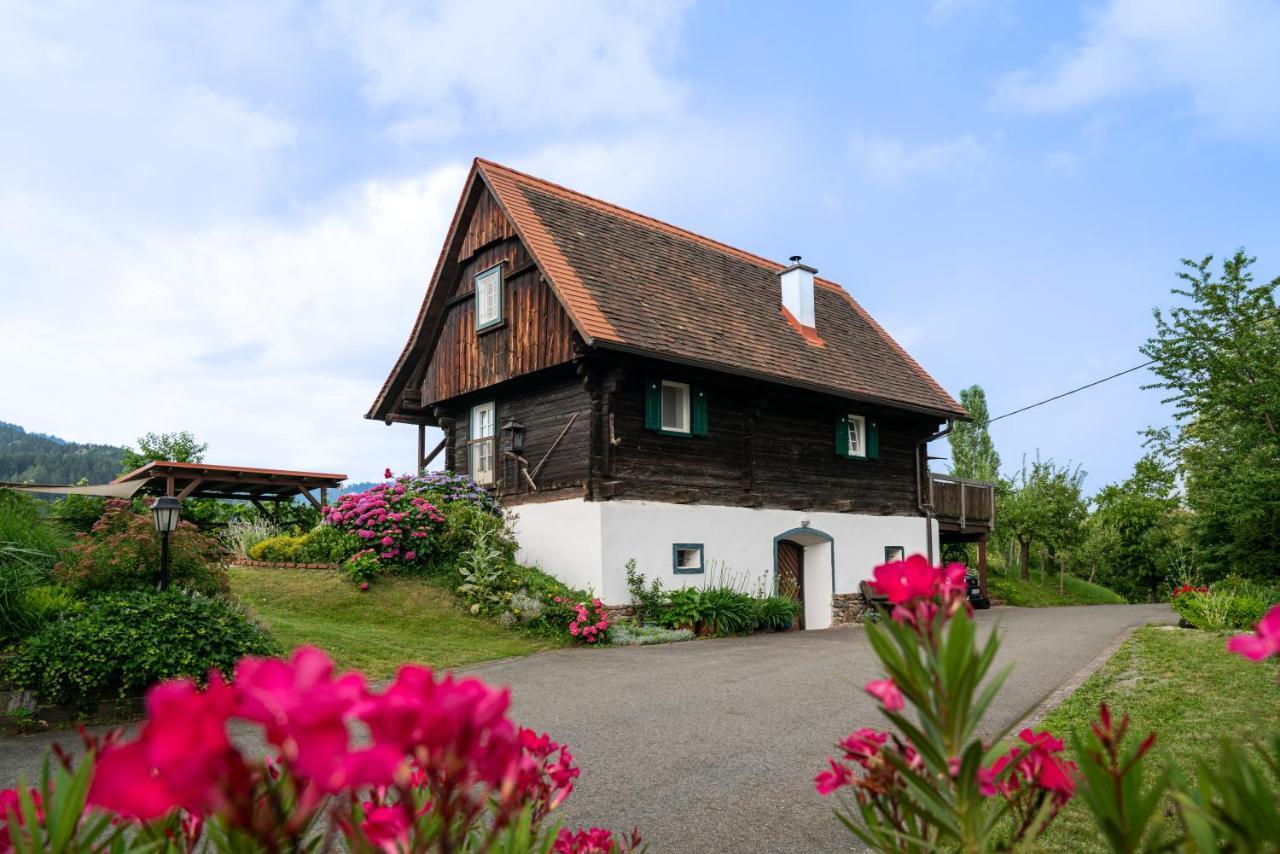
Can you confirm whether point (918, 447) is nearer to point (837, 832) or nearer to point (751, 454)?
point (751, 454)

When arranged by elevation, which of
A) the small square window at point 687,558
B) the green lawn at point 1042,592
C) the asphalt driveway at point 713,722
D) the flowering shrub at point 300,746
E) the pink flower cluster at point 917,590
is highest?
the pink flower cluster at point 917,590

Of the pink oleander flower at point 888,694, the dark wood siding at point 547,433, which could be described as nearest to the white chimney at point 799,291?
the dark wood siding at point 547,433

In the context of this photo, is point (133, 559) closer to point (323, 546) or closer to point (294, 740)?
point (323, 546)

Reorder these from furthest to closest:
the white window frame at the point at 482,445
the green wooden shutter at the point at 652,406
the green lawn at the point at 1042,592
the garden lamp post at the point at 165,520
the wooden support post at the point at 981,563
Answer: the green lawn at the point at 1042,592 < the wooden support post at the point at 981,563 < the white window frame at the point at 482,445 < the green wooden shutter at the point at 652,406 < the garden lamp post at the point at 165,520

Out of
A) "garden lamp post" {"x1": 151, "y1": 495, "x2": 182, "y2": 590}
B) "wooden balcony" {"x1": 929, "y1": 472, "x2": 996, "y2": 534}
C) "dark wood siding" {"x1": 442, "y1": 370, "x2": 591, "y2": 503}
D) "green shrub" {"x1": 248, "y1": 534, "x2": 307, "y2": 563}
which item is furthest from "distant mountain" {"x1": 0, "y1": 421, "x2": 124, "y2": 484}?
"garden lamp post" {"x1": 151, "y1": 495, "x2": 182, "y2": 590}

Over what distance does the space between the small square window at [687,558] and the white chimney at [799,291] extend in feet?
23.3

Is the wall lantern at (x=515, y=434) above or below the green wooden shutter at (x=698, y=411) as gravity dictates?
below

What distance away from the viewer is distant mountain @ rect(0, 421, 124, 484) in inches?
3952

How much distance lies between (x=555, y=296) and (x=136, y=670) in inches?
402

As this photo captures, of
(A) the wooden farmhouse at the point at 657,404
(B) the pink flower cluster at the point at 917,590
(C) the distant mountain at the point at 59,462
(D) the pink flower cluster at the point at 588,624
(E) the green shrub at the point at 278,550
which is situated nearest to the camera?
(B) the pink flower cluster at the point at 917,590

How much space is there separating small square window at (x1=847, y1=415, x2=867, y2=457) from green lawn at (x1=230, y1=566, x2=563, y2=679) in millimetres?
9570

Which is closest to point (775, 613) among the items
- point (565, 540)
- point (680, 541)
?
point (680, 541)

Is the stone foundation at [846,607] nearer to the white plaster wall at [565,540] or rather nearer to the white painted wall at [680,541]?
the white painted wall at [680,541]

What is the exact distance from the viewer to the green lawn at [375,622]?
11180 millimetres
